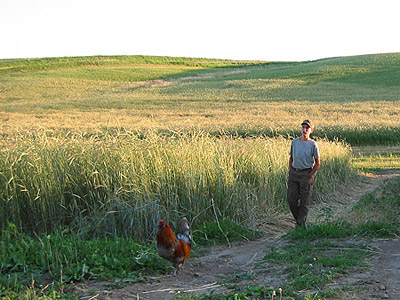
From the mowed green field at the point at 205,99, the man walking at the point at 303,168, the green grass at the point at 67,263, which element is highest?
the man walking at the point at 303,168

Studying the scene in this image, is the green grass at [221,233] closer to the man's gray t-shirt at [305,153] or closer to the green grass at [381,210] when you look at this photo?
the man's gray t-shirt at [305,153]

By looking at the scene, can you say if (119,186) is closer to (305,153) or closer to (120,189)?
(120,189)

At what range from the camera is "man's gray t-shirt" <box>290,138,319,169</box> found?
341 inches

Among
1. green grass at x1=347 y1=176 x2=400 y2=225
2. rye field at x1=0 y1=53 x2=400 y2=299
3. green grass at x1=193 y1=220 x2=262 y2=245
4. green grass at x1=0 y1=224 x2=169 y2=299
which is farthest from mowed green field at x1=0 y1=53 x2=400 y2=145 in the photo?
green grass at x1=0 y1=224 x2=169 y2=299

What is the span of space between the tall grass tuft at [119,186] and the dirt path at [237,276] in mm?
1134

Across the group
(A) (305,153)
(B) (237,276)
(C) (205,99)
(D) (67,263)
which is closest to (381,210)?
(A) (305,153)

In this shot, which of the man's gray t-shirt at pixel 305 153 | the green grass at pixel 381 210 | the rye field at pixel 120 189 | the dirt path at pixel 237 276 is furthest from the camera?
the green grass at pixel 381 210

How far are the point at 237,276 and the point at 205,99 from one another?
133 ft

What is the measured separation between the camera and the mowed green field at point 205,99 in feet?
84.4

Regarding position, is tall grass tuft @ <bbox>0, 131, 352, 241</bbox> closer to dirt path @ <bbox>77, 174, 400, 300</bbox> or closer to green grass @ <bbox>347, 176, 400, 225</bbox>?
dirt path @ <bbox>77, 174, 400, 300</bbox>

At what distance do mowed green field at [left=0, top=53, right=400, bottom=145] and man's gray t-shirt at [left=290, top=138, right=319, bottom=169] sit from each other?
22.2 ft

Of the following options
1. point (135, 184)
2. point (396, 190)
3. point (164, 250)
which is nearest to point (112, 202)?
point (135, 184)

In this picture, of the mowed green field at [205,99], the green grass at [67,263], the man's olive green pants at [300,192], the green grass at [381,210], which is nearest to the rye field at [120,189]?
the green grass at [67,263]

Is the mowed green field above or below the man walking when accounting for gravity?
below
